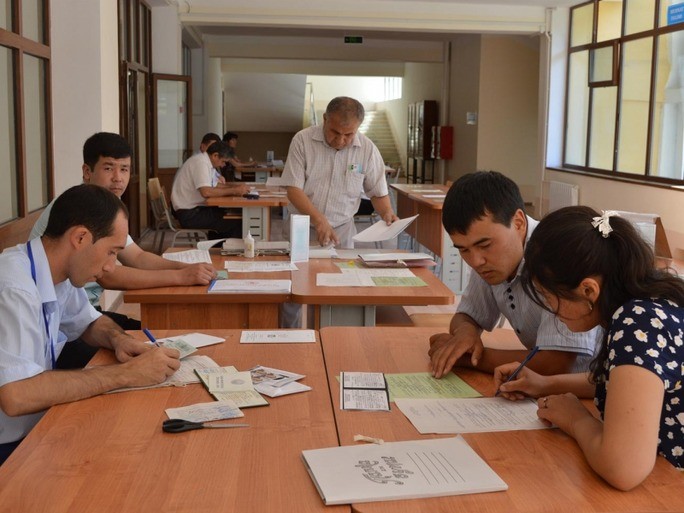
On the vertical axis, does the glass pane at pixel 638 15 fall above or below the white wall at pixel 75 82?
above

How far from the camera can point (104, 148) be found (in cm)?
366

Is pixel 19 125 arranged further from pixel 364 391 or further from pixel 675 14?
pixel 675 14

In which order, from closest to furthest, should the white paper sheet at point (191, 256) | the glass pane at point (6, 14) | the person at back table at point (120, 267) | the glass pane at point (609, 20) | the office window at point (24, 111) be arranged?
the person at back table at point (120, 267)
the white paper sheet at point (191, 256)
the glass pane at point (6, 14)
the office window at point (24, 111)
the glass pane at point (609, 20)

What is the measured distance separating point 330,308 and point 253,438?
1.56 meters

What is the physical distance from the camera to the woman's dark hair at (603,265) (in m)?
1.60

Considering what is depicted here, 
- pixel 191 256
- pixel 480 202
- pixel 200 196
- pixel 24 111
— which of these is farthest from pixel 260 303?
pixel 200 196

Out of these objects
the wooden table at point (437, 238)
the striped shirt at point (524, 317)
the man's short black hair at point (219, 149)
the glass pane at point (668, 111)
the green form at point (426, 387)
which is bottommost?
the wooden table at point (437, 238)

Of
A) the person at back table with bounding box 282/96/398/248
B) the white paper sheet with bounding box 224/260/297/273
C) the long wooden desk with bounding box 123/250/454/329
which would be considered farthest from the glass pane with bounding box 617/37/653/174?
the long wooden desk with bounding box 123/250/454/329

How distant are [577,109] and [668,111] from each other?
2.60 meters

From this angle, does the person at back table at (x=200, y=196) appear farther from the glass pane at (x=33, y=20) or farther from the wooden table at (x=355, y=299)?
the wooden table at (x=355, y=299)

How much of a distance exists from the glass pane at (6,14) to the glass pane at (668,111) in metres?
6.34

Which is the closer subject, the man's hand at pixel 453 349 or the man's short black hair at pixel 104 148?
the man's hand at pixel 453 349

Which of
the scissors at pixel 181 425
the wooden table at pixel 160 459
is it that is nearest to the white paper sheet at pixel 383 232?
the wooden table at pixel 160 459

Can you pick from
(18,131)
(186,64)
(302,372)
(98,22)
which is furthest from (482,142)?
(302,372)
